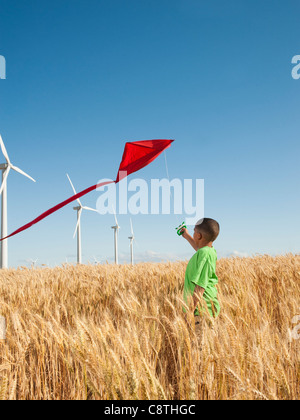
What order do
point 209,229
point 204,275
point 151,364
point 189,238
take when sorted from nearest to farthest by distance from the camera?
point 151,364 → point 204,275 → point 209,229 → point 189,238

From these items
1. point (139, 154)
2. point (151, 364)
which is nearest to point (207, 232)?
point (139, 154)

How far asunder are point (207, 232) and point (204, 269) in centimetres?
48

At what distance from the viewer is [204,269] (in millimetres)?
3703

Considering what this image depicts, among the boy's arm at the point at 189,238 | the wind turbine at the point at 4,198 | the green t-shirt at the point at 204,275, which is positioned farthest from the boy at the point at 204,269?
the wind turbine at the point at 4,198

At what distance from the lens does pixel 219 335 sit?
7.75 feet

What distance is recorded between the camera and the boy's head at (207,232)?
3990 millimetres

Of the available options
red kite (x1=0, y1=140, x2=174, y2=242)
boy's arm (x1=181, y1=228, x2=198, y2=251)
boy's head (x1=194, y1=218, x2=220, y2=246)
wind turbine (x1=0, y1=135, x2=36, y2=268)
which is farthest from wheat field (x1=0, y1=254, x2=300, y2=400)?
wind turbine (x1=0, y1=135, x2=36, y2=268)

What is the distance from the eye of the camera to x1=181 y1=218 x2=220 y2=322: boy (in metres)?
3.63

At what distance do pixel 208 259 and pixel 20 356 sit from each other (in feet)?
6.80

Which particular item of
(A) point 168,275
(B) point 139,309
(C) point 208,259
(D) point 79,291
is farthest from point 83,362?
(A) point 168,275

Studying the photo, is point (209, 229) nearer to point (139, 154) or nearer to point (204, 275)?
point (204, 275)

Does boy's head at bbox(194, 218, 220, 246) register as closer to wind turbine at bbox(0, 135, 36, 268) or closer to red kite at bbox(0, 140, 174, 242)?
red kite at bbox(0, 140, 174, 242)

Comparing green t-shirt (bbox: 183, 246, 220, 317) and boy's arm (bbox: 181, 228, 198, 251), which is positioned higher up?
boy's arm (bbox: 181, 228, 198, 251)
